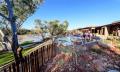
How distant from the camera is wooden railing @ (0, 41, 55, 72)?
26.0 ft

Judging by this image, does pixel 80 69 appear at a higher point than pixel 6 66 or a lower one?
lower

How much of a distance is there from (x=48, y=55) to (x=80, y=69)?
8.29ft

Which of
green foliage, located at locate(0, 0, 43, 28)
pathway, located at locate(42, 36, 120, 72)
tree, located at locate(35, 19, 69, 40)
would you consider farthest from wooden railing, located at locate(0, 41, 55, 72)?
tree, located at locate(35, 19, 69, 40)

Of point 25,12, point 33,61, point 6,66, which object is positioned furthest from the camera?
point 25,12

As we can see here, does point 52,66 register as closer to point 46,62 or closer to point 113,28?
point 46,62

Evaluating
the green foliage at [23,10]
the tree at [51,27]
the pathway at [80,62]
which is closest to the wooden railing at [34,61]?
the pathway at [80,62]

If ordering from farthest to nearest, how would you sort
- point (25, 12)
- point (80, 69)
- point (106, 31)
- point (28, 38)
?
point (28, 38)
point (106, 31)
point (25, 12)
point (80, 69)

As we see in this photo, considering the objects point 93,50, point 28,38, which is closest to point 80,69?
point 93,50

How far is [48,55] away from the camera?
45.9 feet

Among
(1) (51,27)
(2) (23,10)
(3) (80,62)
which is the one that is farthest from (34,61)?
(1) (51,27)

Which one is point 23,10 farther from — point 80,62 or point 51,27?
point 51,27

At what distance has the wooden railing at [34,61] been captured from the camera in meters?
7.94

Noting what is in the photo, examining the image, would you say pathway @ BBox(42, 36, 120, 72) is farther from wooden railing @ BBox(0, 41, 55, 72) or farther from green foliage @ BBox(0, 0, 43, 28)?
green foliage @ BBox(0, 0, 43, 28)

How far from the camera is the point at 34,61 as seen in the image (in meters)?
10.7
